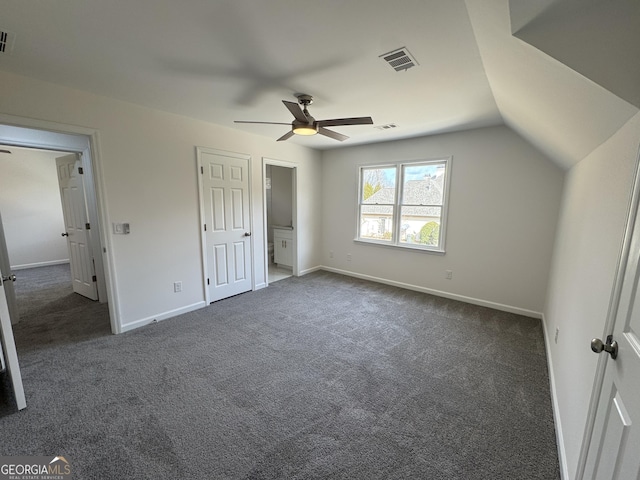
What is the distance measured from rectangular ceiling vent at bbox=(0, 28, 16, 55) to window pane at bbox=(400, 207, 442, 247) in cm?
451

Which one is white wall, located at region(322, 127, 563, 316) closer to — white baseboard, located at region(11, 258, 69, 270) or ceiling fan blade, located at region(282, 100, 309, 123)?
ceiling fan blade, located at region(282, 100, 309, 123)

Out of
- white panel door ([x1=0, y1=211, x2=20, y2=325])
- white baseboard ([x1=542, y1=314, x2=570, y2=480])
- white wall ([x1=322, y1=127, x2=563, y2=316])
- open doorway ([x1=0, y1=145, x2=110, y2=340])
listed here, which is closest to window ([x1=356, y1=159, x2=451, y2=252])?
white wall ([x1=322, y1=127, x2=563, y2=316])

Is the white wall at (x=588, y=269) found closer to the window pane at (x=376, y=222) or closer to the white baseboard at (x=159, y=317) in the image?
the window pane at (x=376, y=222)

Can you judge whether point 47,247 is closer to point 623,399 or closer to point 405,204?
point 405,204

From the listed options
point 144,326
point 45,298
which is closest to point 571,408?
point 144,326

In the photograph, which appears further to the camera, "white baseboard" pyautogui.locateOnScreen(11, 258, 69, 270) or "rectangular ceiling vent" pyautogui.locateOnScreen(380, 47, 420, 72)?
"white baseboard" pyautogui.locateOnScreen(11, 258, 69, 270)

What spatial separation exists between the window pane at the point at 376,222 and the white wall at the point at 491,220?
340mm

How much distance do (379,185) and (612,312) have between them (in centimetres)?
390

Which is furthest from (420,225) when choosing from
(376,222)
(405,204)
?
(376,222)

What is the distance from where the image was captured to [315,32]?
1.67 m

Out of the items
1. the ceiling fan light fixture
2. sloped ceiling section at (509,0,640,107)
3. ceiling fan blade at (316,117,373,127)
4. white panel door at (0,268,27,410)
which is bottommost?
white panel door at (0,268,27,410)

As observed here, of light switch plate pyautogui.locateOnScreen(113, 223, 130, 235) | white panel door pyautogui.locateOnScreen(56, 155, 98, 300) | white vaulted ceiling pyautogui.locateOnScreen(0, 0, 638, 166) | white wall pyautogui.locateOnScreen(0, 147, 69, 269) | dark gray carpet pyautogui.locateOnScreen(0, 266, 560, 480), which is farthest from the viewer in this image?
white wall pyautogui.locateOnScreen(0, 147, 69, 269)

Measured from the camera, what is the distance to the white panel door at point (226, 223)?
3.72 meters

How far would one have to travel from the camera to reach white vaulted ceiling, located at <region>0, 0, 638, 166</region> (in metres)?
1.42
